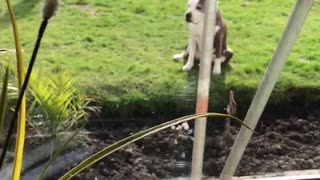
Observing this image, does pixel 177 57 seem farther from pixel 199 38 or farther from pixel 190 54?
pixel 199 38

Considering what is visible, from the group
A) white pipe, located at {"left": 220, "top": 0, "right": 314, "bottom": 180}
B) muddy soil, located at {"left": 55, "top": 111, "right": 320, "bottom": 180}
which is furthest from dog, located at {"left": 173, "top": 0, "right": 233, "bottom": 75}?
white pipe, located at {"left": 220, "top": 0, "right": 314, "bottom": 180}

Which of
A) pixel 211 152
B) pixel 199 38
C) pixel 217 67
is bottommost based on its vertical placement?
pixel 211 152

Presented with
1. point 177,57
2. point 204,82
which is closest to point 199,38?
point 177,57

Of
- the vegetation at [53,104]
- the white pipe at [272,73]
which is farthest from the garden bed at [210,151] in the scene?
the white pipe at [272,73]

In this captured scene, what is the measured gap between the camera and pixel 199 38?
301 cm

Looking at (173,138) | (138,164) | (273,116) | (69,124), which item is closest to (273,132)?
(273,116)

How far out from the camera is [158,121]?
289 centimetres

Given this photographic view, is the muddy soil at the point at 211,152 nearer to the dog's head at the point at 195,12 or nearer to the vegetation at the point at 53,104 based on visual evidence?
the vegetation at the point at 53,104

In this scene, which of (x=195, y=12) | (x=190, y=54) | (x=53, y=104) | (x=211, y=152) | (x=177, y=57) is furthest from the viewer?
(x=177, y=57)

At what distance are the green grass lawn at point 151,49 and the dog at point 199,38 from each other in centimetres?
6

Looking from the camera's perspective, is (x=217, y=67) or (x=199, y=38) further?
(x=217, y=67)

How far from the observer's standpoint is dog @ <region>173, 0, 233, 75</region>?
9.81 ft

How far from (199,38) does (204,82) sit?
0.81 metres

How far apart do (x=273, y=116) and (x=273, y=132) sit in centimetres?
14
